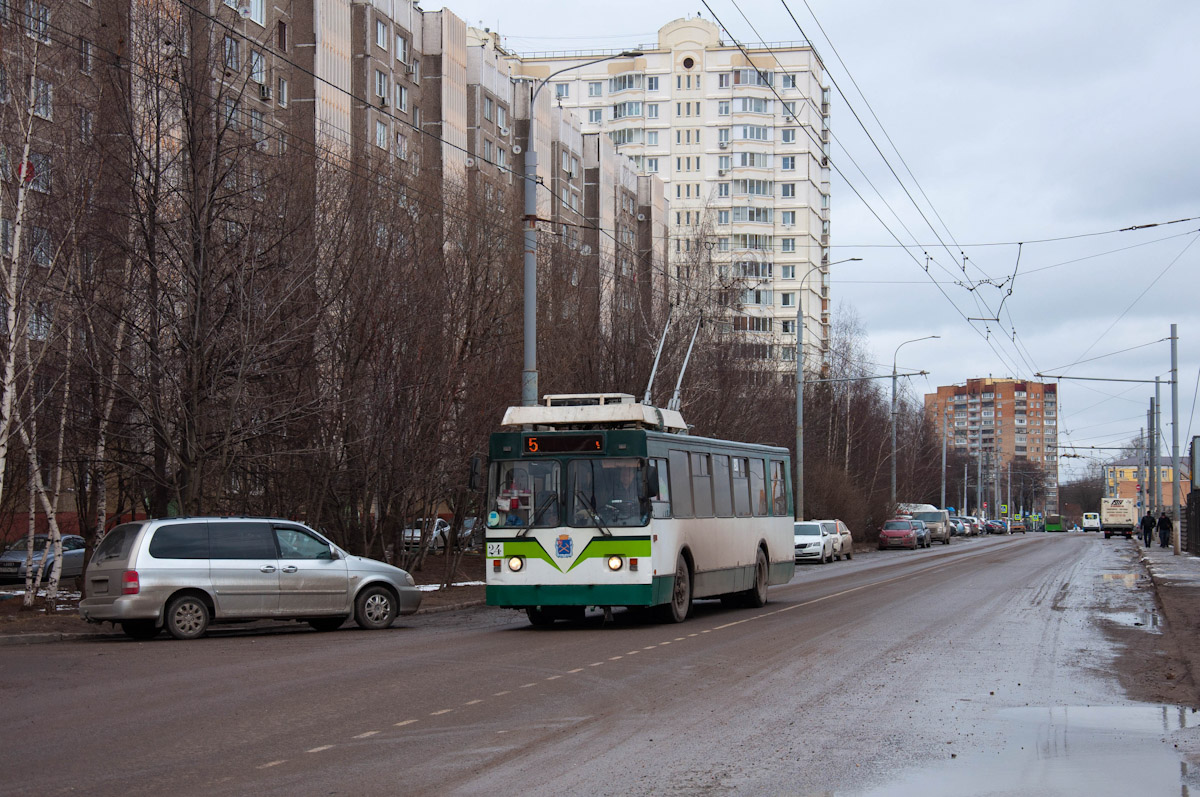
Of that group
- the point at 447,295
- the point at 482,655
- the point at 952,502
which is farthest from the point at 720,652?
the point at 952,502

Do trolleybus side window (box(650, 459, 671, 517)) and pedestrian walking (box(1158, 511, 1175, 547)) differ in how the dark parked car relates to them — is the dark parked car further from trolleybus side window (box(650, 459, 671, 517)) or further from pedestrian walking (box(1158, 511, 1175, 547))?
pedestrian walking (box(1158, 511, 1175, 547))

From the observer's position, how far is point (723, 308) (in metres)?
41.9

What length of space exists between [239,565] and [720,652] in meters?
6.67

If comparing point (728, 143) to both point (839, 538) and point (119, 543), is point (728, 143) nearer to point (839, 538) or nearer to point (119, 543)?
point (839, 538)

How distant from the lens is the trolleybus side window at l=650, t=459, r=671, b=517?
60.3 ft

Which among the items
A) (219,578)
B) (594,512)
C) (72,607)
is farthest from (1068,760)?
(72,607)

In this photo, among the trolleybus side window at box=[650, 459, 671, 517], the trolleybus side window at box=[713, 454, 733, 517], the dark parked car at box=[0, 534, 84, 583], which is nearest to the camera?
the trolleybus side window at box=[650, 459, 671, 517]

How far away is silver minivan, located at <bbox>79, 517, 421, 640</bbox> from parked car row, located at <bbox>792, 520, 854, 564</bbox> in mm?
30210

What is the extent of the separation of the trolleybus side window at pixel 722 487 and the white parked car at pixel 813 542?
2613 centimetres

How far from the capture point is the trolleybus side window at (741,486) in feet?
72.2

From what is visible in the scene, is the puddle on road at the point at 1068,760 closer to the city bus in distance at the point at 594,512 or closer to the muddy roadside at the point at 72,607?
the city bus in distance at the point at 594,512

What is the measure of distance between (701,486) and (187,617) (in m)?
7.69

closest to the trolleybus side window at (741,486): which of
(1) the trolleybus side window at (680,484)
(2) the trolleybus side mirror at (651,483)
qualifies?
(1) the trolleybus side window at (680,484)

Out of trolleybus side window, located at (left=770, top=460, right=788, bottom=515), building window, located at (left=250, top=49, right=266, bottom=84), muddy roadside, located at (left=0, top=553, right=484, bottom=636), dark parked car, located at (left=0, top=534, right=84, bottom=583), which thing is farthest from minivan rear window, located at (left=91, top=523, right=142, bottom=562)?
dark parked car, located at (left=0, top=534, right=84, bottom=583)
